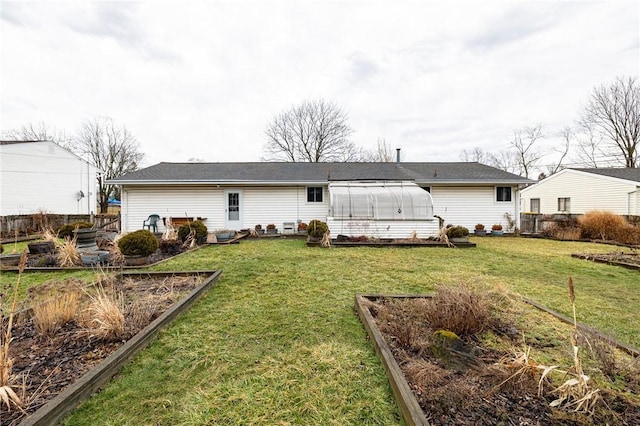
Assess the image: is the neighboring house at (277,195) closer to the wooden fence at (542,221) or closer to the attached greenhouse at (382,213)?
the attached greenhouse at (382,213)

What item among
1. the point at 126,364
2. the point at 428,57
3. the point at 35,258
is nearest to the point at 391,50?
the point at 428,57

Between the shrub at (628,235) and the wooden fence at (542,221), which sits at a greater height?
the wooden fence at (542,221)

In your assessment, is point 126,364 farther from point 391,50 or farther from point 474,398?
point 391,50

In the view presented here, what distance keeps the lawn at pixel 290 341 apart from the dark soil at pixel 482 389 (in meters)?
0.29

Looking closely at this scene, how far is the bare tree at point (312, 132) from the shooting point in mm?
25344

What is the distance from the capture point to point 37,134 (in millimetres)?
26844

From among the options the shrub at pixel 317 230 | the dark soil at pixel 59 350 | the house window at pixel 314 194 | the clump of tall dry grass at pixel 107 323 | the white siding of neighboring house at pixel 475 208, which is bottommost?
the dark soil at pixel 59 350

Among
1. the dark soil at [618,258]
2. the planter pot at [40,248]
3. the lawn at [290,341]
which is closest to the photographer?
the lawn at [290,341]

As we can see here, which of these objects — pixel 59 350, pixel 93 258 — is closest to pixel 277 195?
pixel 93 258

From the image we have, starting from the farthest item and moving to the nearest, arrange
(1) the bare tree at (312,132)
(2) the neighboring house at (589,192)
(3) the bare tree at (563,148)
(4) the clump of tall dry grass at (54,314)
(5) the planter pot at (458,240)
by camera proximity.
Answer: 1. (3) the bare tree at (563,148)
2. (1) the bare tree at (312,132)
3. (2) the neighboring house at (589,192)
4. (5) the planter pot at (458,240)
5. (4) the clump of tall dry grass at (54,314)

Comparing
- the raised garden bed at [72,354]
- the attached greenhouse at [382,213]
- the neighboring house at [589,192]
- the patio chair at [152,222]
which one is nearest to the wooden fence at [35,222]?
the patio chair at [152,222]

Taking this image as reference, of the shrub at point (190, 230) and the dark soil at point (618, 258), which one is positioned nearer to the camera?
the dark soil at point (618, 258)

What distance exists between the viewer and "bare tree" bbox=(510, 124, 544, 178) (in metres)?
29.9

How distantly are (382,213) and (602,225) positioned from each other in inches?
360
